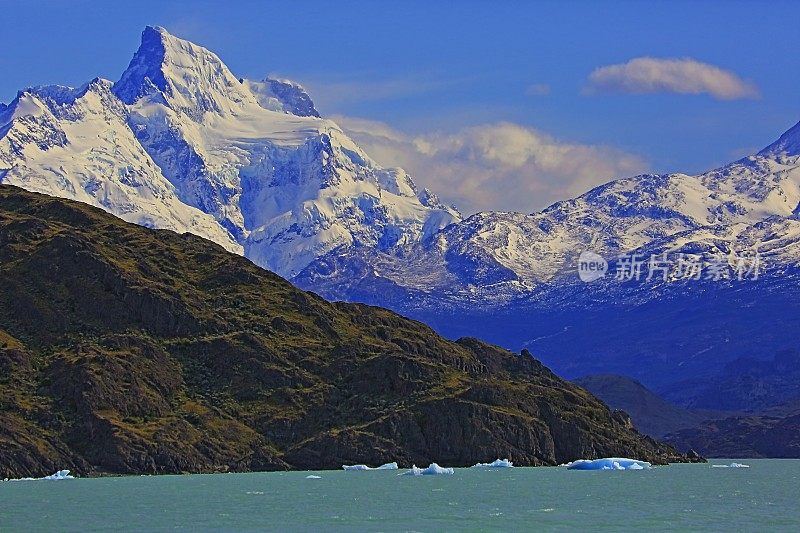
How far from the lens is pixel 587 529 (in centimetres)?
17400

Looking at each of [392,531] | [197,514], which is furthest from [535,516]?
[197,514]

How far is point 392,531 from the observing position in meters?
172

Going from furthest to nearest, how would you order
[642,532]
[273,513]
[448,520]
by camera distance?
[273,513] < [448,520] < [642,532]

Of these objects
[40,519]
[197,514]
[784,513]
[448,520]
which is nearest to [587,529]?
[448,520]

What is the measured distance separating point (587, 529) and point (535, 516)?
17.9m

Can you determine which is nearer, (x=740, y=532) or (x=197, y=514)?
(x=740, y=532)

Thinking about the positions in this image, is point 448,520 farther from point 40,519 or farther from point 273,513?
point 40,519

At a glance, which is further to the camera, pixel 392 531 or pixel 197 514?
pixel 197 514

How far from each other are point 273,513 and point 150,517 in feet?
49.9

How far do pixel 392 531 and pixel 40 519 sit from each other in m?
46.0

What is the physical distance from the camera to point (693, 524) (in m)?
181

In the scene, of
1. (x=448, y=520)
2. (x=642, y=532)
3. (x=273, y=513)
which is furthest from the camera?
(x=273, y=513)

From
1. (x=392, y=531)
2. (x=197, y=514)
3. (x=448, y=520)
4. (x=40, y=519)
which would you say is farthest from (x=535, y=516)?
(x=40, y=519)

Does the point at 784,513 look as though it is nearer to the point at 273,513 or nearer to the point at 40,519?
the point at 273,513
